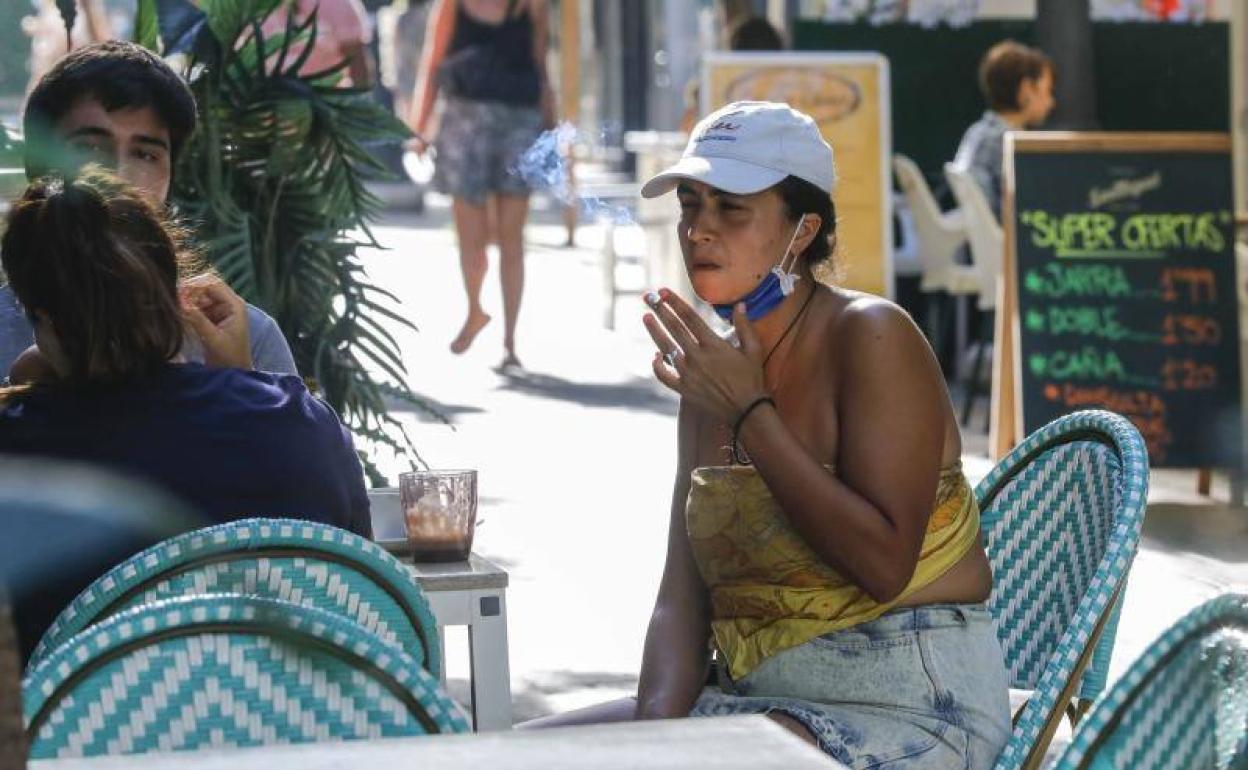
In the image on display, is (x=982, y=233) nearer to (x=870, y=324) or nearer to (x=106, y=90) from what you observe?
(x=106, y=90)

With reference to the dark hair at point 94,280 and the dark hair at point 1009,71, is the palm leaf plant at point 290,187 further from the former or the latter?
the dark hair at point 1009,71

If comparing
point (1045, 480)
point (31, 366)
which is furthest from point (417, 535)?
point (1045, 480)

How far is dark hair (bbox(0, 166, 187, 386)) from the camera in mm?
2717

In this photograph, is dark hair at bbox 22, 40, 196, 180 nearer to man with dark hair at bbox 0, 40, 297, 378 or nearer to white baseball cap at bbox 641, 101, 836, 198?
man with dark hair at bbox 0, 40, 297, 378

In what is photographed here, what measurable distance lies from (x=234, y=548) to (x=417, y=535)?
896 millimetres

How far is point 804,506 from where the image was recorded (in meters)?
2.84

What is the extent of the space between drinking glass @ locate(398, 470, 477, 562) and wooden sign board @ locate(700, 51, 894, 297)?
7.12 metres

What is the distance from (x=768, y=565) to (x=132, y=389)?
0.84 metres

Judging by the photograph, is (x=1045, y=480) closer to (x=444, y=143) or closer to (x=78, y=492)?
(x=78, y=492)

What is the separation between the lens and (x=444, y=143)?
10.6m

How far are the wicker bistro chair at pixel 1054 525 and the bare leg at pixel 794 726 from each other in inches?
13.9

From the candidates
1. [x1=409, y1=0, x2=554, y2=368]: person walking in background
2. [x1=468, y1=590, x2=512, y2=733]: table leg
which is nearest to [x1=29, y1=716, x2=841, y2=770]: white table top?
[x1=468, y1=590, x2=512, y2=733]: table leg

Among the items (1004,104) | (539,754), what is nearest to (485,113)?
(1004,104)

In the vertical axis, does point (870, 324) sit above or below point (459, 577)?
above
